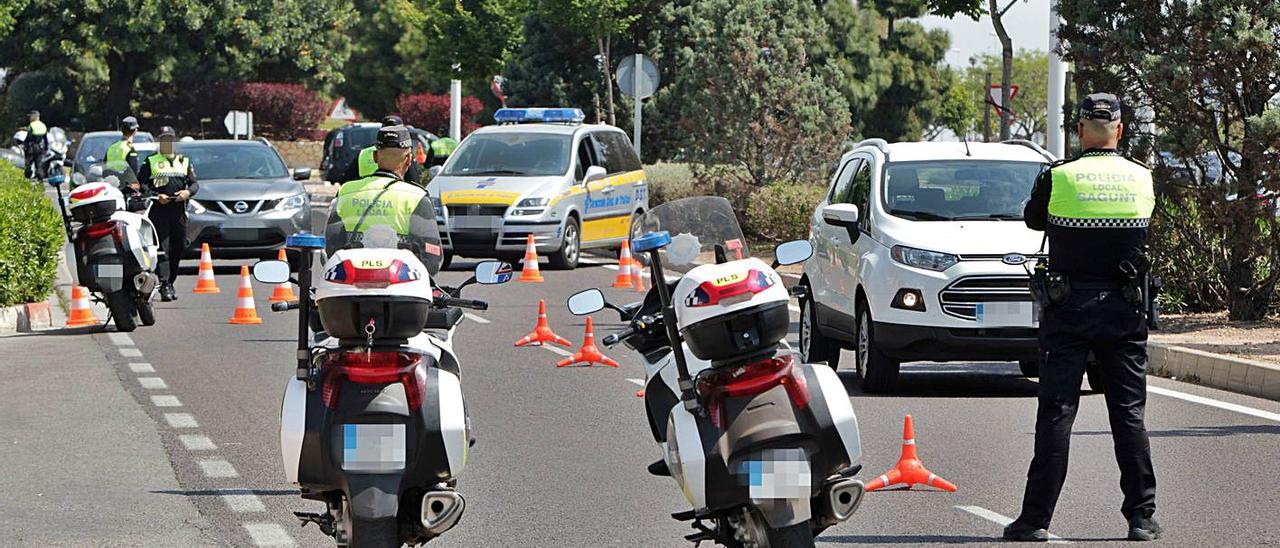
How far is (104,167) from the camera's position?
68.8 feet

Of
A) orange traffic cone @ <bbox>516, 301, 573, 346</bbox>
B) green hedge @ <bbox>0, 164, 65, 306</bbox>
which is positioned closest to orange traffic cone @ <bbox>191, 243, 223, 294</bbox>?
green hedge @ <bbox>0, 164, 65, 306</bbox>

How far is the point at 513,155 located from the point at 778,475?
18603 millimetres

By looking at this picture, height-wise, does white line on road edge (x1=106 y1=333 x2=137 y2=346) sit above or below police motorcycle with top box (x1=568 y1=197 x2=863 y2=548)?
below

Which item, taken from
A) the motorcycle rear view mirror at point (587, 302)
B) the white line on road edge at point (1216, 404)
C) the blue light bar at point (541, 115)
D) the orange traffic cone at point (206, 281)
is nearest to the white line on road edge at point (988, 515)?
the motorcycle rear view mirror at point (587, 302)

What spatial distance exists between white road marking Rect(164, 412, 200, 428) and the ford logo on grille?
192 inches

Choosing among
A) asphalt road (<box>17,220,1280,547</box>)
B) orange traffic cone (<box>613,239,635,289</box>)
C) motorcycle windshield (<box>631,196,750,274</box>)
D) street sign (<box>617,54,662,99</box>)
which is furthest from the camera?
A: street sign (<box>617,54,662,99</box>)

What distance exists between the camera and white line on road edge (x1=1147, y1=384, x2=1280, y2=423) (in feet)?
38.6

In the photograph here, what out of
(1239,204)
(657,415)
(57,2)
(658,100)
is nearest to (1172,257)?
(1239,204)

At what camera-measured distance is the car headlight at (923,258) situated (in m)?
12.4

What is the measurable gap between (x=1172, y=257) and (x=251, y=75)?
55.1 meters

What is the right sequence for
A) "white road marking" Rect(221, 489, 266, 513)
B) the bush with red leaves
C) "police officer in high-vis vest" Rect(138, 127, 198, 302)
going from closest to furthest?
"white road marking" Rect(221, 489, 266, 513), "police officer in high-vis vest" Rect(138, 127, 198, 302), the bush with red leaves

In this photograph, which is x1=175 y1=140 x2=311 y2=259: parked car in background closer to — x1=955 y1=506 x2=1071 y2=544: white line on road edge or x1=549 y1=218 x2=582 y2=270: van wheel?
x1=549 y1=218 x2=582 y2=270: van wheel

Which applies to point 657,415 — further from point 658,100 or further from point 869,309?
point 658,100

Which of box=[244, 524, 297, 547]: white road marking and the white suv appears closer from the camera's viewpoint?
A: box=[244, 524, 297, 547]: white road marking
